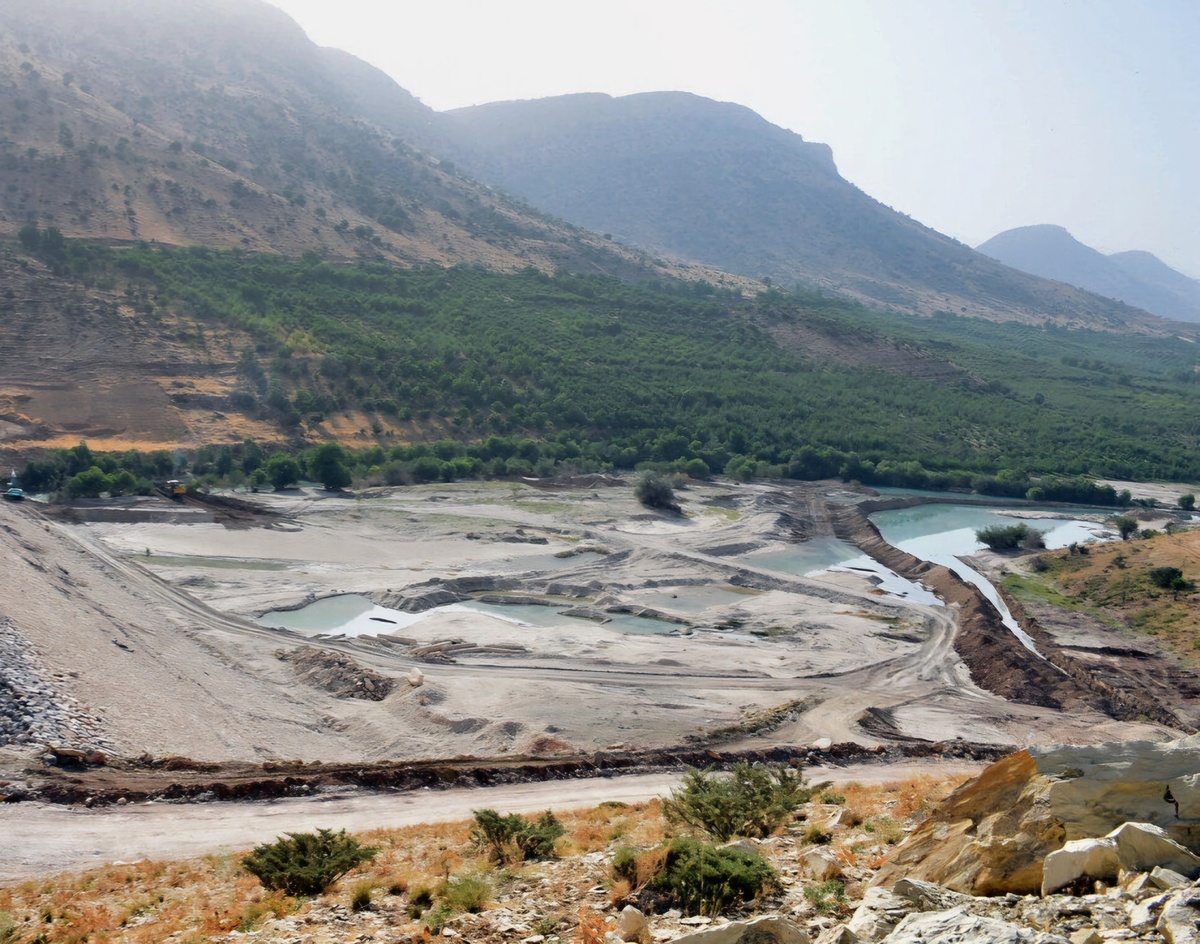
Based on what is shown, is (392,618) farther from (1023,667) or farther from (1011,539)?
(1011,539)

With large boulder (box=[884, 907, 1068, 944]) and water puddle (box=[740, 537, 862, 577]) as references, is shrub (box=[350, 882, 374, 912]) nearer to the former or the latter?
large boulder (box=[884, 907, 1068, 944])

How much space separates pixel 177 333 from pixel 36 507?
106 ft

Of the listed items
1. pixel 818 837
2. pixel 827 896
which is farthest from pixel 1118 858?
pixel 818 837

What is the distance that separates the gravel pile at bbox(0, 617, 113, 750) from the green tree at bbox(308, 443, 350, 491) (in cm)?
3860

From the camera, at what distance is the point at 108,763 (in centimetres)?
1836

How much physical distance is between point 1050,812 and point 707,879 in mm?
3545

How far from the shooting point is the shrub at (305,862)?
38.5 feet

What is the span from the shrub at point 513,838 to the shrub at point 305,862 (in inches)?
69.2

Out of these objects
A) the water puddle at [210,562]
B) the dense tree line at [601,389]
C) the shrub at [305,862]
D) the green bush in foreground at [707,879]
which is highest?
the dense tree line at [601,389]

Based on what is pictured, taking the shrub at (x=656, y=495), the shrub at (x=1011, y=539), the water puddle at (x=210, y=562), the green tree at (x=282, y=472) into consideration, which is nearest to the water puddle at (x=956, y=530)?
the shrub at (x=1011, y=539)

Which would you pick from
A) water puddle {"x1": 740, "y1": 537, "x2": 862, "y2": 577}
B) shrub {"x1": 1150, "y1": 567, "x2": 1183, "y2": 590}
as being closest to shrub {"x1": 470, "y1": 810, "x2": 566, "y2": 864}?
water puddle {"x1": 740, "y1": 537, "x2": 862, "y2": 577}

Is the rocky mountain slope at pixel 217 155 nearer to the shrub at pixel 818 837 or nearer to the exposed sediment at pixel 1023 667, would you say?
the exposed sediment at pixel 1023 667

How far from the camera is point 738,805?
14.1 meters

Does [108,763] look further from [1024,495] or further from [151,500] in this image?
[1024,495]
